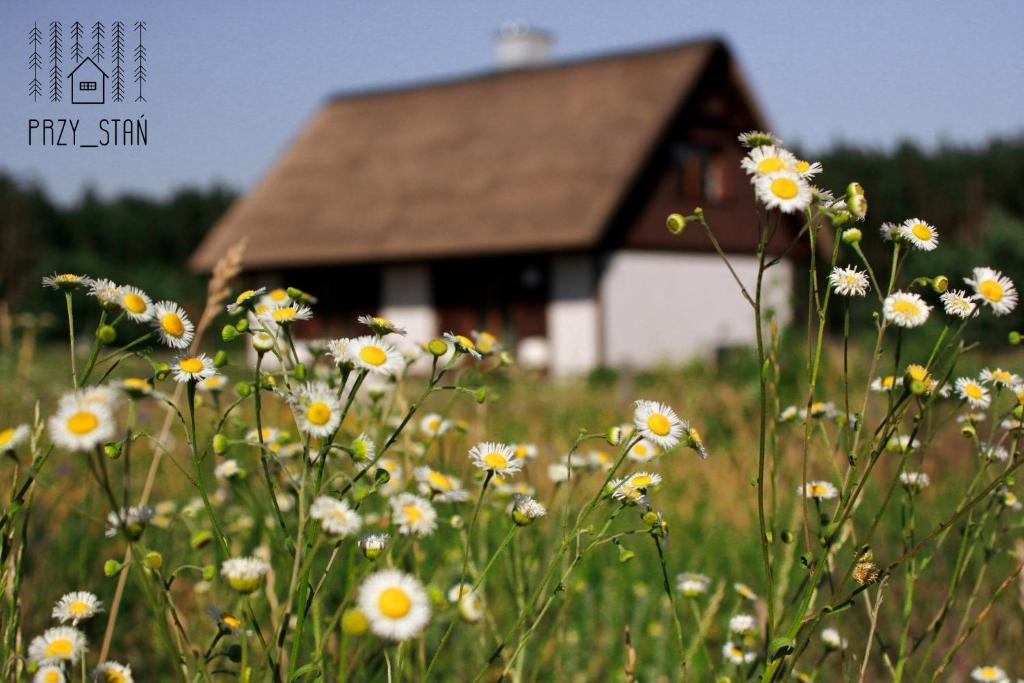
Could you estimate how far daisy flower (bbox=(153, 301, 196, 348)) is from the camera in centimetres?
138

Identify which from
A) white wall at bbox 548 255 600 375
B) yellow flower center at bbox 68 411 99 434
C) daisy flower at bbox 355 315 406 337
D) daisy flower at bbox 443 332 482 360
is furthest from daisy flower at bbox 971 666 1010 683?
white wall at bbox 548 255 600 375

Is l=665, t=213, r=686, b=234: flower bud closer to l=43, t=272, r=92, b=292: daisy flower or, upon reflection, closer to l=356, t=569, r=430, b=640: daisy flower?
l=356, t=569, r=430, b=640: daisy flower

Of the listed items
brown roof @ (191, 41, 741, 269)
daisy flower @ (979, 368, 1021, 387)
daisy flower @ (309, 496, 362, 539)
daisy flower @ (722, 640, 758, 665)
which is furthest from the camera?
brown roof @ (191, 41, 741, 269)

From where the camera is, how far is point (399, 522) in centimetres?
131

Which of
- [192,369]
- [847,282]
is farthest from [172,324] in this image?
[847,282]

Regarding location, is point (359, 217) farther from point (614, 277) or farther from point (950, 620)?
point (950, 620)

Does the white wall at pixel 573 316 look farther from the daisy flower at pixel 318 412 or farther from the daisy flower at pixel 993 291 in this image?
the daisy flower at pixel 318 412

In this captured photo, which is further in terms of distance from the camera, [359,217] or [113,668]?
[359,217]

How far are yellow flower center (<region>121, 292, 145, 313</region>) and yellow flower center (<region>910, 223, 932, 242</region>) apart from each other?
1019 mm

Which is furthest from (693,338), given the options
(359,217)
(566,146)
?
(359,217)

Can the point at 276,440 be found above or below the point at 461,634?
above

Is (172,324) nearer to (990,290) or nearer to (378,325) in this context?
(378,325)

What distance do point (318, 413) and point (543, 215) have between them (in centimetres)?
1500

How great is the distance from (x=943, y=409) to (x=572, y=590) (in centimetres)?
461
